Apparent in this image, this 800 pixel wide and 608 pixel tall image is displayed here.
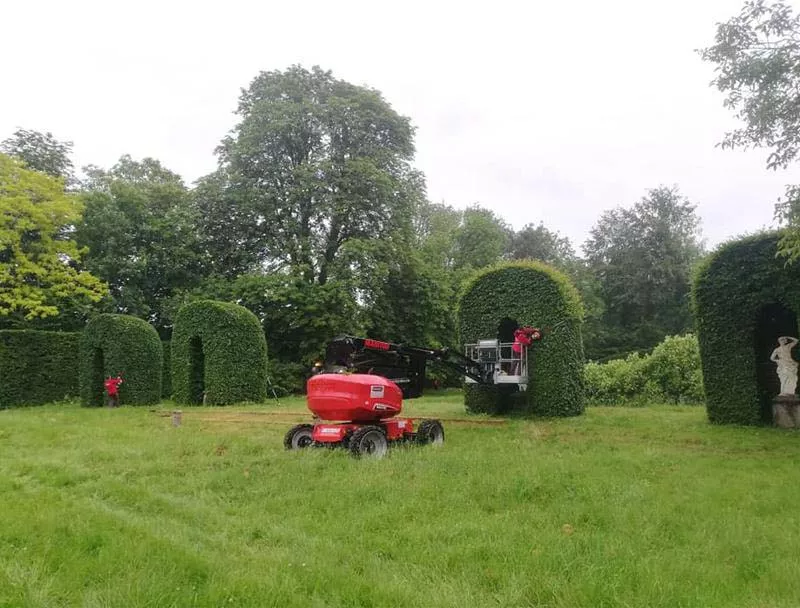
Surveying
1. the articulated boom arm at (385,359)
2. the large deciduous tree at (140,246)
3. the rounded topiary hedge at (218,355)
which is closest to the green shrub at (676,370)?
the articulated boom arm at (385,359)

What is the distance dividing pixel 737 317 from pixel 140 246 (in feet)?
80.8

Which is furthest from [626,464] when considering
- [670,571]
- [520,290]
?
[520,290]

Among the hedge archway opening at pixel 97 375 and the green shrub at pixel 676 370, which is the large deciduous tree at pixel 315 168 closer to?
the hedge archway opening at pixel 97 375

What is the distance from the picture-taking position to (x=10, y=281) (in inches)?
763

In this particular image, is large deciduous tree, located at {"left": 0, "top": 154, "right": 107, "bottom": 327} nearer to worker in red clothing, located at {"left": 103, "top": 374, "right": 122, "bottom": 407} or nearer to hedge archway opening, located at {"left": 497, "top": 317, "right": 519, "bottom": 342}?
worker in red clothing, located at {"left": 103, "top": 374, "right": 122, "bottom": 407}

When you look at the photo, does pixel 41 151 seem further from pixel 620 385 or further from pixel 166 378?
pixel 620 385

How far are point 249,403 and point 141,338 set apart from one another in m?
3.95

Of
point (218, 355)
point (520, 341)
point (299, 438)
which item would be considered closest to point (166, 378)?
point (218, 355)

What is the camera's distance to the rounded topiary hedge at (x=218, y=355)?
18031mm

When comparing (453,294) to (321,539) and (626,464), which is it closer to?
(626,464)

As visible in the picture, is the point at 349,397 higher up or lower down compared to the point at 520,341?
lower down

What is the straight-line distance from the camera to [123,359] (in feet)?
60.1

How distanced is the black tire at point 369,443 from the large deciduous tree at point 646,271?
3139 cm

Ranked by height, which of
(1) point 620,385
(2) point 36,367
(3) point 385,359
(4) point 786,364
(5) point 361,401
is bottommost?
(1) point 620,385
